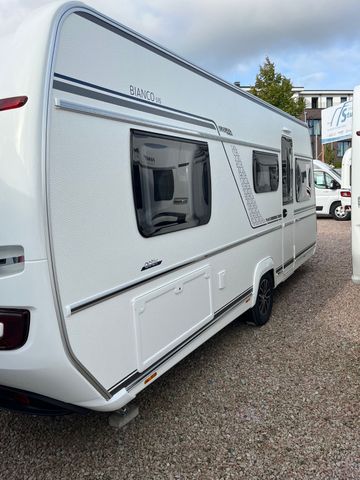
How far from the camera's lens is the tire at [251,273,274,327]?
4.57 meters

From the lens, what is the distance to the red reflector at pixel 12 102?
1.87 meters

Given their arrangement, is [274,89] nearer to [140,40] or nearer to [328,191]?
[328,191]

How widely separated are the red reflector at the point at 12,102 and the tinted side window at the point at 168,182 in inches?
29.6

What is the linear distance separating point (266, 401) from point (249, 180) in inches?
85.3

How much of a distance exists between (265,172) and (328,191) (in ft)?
32.8

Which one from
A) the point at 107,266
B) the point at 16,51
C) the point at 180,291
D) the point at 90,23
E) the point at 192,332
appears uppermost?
the point at 90,23

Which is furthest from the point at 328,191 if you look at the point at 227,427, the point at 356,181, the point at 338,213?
the point at 227,427

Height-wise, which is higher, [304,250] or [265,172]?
[265,172]

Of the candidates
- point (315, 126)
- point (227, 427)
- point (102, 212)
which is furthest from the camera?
point (315, 126)

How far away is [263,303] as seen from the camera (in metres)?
4.74

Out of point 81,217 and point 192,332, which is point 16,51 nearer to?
point 81,217

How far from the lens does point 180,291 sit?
294 cm

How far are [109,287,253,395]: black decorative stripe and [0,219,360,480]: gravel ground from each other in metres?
0.51

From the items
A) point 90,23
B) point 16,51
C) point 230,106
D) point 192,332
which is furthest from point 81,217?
point 230,106
